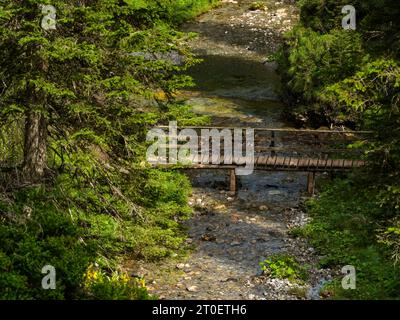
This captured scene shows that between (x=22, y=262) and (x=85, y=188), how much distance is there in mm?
3322

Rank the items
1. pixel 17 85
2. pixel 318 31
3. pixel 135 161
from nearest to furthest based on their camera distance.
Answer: pixel 17 85
pixel 135 161
pixel 318 31

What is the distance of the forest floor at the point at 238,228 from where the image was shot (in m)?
12.5

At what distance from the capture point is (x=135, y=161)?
37.5 feet

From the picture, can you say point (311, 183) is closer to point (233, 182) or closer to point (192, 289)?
point (233, 182)

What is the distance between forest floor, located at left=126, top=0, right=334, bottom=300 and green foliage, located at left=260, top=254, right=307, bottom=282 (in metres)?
0.17

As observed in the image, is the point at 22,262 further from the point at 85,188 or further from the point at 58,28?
the point at 58,28

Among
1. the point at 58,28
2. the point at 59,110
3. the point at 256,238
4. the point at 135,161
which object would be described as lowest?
the point at 256,238

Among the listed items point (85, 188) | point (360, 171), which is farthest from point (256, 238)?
point (85, 188)

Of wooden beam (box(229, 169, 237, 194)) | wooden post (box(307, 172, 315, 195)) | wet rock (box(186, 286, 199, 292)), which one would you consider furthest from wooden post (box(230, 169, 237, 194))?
wet rock (box(186, 286, 199, 292))

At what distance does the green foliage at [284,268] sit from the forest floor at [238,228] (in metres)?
0.17

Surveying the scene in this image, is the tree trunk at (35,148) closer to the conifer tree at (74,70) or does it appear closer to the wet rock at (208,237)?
the conifer tree at (74,70)

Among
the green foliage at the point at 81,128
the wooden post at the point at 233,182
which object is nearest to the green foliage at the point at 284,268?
the green foliage at the point at 81,128

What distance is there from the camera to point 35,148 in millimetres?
10859
